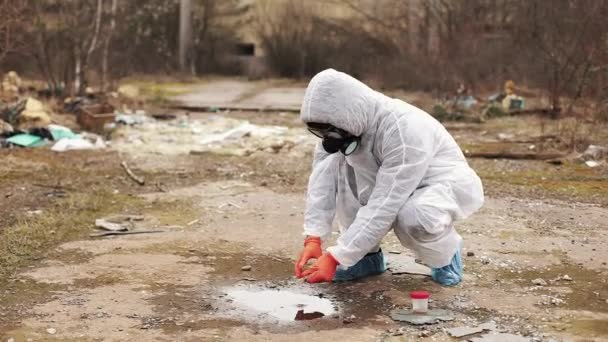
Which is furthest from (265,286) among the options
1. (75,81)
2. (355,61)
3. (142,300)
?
(355,61)

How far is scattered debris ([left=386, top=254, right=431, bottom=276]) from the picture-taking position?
16.2 feet

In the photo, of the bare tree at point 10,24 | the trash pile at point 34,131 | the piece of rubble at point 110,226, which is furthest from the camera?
the bare tree at point 10,24

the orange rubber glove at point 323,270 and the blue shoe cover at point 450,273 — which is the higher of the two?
the orange rubber glove at point 323,270

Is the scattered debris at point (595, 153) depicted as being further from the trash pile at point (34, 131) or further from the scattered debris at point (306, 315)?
the scattered debris at point (306, 315)

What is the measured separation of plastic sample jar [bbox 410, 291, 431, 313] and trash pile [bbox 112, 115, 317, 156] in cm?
512

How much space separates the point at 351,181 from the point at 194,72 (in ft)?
50.1

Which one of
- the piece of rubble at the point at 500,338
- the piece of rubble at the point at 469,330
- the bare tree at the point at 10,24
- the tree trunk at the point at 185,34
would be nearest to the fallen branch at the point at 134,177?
the bare tree at the point at 10,24

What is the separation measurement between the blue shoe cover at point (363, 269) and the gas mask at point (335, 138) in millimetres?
633

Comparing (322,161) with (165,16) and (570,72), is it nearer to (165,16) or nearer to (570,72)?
(570,72)

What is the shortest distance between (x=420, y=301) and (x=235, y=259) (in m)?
1.43

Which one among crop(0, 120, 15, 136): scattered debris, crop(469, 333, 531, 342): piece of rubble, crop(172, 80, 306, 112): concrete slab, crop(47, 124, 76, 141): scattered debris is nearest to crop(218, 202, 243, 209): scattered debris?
crop(469, 333, 531, 342): piece of rubble

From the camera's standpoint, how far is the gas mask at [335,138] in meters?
4.45

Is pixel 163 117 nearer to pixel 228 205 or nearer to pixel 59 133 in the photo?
pixel 59 133

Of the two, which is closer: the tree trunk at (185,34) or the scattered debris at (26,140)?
the scattered debris at (26,140)
